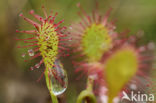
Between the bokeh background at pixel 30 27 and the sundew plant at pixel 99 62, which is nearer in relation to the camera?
the sundew plant at pixel 99 62

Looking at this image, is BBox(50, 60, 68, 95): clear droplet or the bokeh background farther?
the bokeh background

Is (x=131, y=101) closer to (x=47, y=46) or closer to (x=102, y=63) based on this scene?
(x=102, y=63)

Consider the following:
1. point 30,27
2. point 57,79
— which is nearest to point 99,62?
point 57,79

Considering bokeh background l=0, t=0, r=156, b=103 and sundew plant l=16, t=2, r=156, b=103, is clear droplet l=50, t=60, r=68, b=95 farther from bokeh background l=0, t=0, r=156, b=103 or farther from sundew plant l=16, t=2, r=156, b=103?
bokeh background l=0, t=0, r=156, b=103

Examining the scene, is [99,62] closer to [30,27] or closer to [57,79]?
[57,79]

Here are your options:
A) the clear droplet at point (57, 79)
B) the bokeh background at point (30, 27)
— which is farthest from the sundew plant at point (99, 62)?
the bokeh background at point (30, 27)

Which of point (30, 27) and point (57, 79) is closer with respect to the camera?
point (57, 79)

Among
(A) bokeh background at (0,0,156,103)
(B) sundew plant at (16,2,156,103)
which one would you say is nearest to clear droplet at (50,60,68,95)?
(B) sundew plant at (16,2,156,103)

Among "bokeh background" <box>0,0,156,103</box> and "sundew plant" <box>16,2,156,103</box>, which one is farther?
"bokeh background" <box>0,0,156,103</box>

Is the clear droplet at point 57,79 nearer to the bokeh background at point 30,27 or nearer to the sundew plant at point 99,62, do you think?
the sundew plant at point 99,62

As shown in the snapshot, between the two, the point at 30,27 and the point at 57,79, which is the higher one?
the point at 30,27
